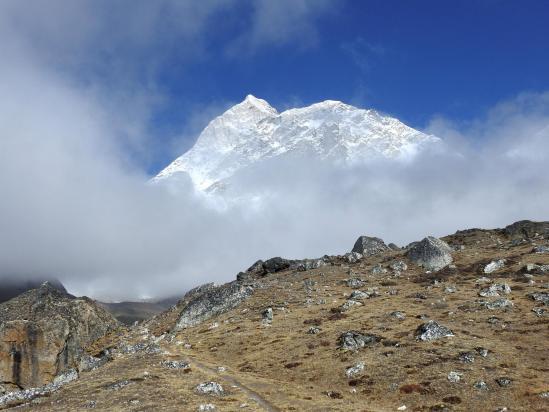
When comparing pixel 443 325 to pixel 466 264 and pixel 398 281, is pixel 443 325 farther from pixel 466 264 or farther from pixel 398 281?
pixel 466 264

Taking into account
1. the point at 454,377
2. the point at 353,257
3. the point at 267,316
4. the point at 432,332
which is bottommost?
the point at 454,377

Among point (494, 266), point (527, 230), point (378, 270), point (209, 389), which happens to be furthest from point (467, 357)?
point (527, 230)

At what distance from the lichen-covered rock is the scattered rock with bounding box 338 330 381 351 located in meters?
40.2

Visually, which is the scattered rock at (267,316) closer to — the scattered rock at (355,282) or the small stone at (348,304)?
the small stone at (348,304)

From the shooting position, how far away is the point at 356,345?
64875mm

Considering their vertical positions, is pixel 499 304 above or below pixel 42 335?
below

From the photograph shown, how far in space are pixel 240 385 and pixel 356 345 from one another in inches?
702

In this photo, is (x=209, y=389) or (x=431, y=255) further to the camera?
(x=431, y=255)

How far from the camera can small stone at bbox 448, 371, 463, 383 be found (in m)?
50.0

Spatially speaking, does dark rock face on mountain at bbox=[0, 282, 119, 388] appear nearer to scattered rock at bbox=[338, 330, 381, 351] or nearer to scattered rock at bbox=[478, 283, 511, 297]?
scattered rock at bbox=[338, 330, 381, 351]

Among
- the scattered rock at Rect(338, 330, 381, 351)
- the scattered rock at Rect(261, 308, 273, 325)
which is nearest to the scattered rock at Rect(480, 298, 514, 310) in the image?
the scattered rock at Rect(338, 330, 381, 351)

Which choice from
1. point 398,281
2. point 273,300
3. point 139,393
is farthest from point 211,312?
point 139,393

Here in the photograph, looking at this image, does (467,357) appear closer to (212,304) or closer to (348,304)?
(348,304)

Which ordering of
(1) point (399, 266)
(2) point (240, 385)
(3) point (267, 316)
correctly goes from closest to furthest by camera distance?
(2) point (240, 385)
(3) point (267, 316)
(1) point (399, 266)
